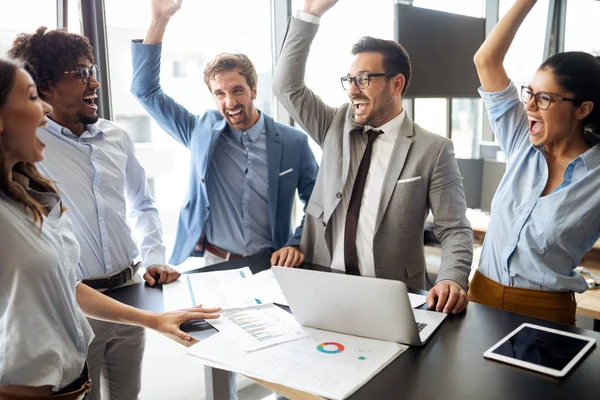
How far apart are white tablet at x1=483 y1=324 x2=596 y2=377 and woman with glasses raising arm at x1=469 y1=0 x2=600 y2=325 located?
1.31 ft

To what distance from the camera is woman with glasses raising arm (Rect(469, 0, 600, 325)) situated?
5.49 ft

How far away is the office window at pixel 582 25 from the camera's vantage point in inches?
166

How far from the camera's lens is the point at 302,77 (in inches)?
84.0

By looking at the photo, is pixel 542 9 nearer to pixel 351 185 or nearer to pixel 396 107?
pixel 396 107

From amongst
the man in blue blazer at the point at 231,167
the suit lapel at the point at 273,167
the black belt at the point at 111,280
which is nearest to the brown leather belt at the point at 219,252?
the man in blue blazer at the point at 231,167

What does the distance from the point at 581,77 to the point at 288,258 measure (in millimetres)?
1219

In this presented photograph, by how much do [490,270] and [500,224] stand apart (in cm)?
17

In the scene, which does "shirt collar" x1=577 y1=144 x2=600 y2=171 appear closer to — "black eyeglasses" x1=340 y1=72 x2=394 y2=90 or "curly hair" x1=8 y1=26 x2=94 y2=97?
"black eyeglasses" x1=340 y1=72 x2=394 y2=90

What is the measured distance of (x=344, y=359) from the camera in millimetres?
1216

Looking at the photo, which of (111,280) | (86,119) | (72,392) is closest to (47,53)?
(86,119)

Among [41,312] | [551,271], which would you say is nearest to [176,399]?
[41,312]

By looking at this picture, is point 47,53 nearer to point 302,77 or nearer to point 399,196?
point 302,77

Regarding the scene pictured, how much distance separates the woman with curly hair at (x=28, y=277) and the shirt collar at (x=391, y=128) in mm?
1229

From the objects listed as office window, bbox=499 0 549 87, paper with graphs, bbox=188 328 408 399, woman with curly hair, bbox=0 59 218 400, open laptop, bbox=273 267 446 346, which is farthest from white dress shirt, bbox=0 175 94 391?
office window, bbox=499 0 549 87
